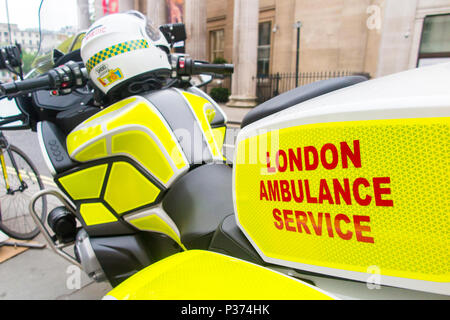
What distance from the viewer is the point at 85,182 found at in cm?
148

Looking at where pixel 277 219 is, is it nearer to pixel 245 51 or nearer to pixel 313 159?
pixel 313 159

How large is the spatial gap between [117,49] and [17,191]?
85.0 inches

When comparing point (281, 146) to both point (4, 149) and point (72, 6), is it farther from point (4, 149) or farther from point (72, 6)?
point (4, 149)

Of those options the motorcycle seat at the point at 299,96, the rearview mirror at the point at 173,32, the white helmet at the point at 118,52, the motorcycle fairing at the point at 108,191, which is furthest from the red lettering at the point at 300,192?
the rearview mirror at the point at 173,32

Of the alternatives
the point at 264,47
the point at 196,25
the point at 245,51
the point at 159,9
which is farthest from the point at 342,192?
the point at 264,47

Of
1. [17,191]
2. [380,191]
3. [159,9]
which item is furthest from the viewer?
[159,9]

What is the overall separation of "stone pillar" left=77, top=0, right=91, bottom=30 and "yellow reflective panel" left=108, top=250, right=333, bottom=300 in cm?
220

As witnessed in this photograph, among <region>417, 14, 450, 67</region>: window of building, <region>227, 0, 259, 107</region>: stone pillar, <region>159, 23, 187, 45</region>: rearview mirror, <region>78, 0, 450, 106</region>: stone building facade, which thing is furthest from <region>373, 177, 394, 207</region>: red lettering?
<region>417, 14, 450, 67</region>: window of building

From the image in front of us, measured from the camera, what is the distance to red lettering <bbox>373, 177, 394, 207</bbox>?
0.56m

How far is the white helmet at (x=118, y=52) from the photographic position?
1448 millimetres

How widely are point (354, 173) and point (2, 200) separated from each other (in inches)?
130

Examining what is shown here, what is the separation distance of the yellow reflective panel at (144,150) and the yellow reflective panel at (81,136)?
126 millimetres

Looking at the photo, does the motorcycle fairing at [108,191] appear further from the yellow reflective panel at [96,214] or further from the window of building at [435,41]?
the window of building at [435,41]
